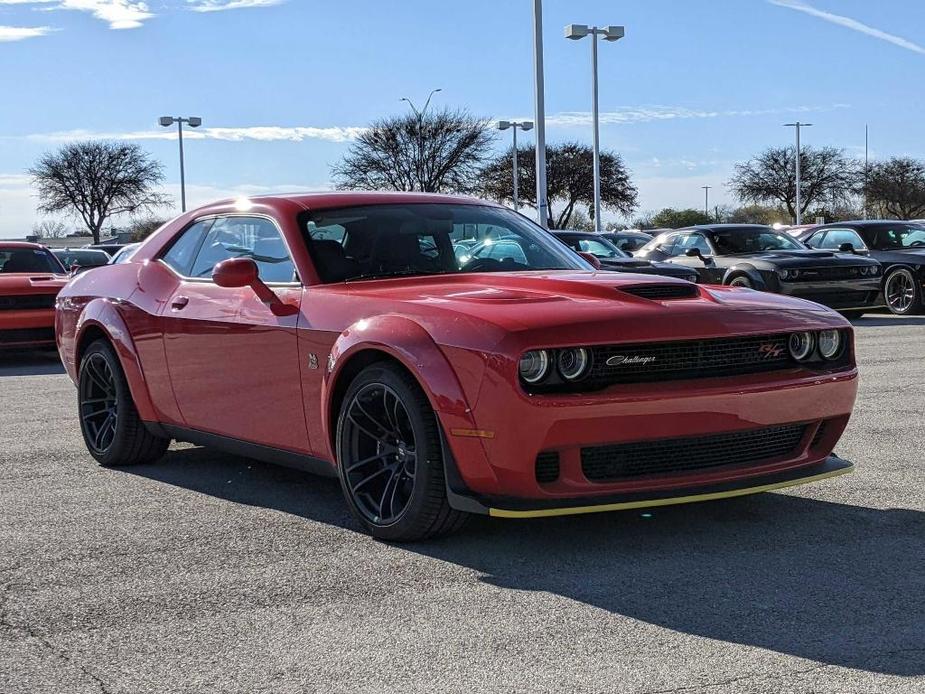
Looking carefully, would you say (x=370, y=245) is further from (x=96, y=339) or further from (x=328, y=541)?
(x=96, y=339)

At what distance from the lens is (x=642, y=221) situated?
7650 cm

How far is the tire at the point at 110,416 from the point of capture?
6.61 m

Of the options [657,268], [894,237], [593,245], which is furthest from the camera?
[593,245]

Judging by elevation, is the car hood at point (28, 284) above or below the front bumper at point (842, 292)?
above

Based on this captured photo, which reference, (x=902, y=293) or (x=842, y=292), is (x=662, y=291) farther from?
(x=902, y=293)

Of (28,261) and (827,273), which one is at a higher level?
(28,261)

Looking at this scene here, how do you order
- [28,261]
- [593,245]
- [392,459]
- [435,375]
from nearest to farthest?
[435,375], [392,459], [28,261], [593,245]

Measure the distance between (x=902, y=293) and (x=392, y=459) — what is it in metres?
14.3

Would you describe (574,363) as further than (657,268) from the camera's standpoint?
No

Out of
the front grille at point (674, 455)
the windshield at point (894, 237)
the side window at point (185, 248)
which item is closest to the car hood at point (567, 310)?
the front grille at point (674, 455)

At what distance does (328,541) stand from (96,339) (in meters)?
2.68

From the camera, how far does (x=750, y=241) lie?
58.6ft

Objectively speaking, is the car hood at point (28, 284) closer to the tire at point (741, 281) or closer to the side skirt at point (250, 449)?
the side skirt at point (250, 449)

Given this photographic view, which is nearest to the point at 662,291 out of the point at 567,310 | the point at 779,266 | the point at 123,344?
the point at 567,310
